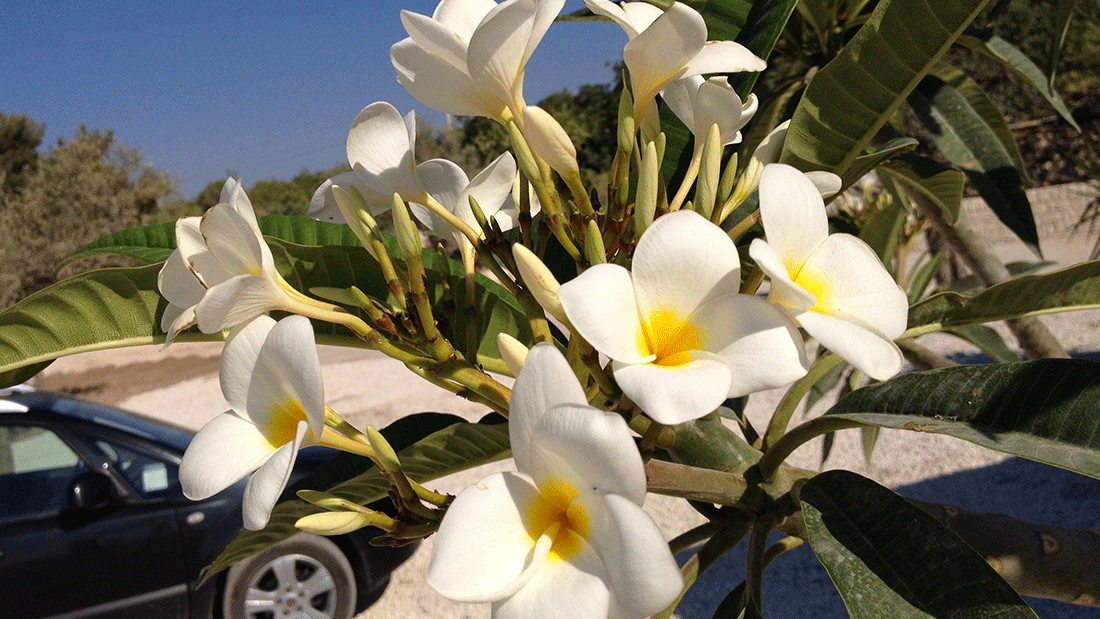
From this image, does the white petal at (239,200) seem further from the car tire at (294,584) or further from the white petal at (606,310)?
the car tire at (294,584)

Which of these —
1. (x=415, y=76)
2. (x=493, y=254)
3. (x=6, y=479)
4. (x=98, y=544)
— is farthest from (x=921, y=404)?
(x=6, y=479)

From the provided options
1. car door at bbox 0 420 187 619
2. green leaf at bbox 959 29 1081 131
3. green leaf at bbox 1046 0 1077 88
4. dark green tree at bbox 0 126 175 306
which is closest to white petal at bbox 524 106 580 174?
green leaf at bbox 1046 0 1077 88

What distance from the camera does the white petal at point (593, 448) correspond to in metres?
0.35

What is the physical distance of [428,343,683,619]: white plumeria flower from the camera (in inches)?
13.8

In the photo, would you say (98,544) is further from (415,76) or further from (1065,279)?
(1065,279)

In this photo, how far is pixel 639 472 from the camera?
0.35 metres

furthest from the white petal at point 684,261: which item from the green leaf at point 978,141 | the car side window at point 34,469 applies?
the car side window at point 34,469

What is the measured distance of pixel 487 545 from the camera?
39cm

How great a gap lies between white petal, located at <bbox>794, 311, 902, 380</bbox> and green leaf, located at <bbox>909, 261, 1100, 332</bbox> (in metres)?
0.51

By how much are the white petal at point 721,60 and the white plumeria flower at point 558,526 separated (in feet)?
0.94

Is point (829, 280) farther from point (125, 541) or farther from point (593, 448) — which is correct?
point (125, 541)

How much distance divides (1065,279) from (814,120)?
13.7 inches

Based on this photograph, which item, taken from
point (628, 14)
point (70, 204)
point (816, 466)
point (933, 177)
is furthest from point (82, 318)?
point (70, 204)

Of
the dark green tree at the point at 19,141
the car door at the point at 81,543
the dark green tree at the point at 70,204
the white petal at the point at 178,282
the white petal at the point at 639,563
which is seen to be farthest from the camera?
the dark green tree at the point at 19,141
